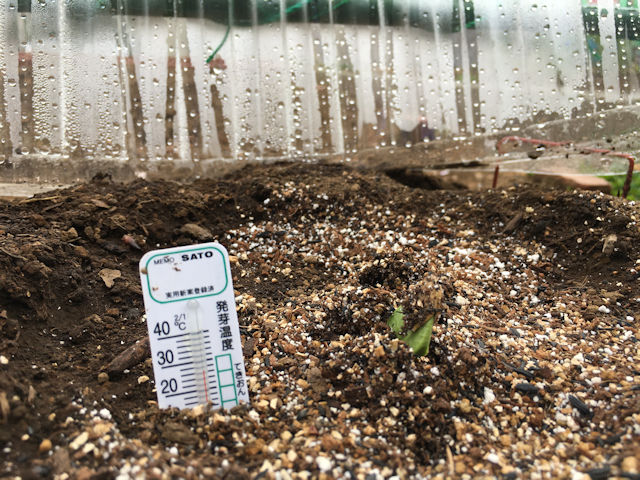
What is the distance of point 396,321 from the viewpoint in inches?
55.8

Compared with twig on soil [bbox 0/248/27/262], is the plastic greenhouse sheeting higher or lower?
higher

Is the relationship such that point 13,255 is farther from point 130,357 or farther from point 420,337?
point 420,337

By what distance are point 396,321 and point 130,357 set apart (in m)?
0.71

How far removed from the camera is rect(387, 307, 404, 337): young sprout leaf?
139 cm

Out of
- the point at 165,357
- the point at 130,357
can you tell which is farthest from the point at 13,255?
the point at 165,357

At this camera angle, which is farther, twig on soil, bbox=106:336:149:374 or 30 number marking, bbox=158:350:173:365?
twig on soil, bbox=106:336:149:374

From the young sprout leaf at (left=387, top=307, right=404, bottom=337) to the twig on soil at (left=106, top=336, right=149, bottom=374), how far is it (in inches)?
26.0

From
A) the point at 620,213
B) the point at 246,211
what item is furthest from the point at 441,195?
the point at 246,211

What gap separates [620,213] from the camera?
2104 millimetres

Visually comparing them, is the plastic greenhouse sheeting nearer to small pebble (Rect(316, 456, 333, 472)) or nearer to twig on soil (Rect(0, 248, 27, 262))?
twig on soil (Rect(0, 248, 27, 262))

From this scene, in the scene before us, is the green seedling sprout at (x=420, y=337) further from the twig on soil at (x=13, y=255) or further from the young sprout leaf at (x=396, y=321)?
the twig on soil at (x=13, y=255)

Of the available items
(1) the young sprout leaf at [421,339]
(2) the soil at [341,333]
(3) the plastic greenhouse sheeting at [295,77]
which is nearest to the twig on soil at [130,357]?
(2) the soil at [341,333]

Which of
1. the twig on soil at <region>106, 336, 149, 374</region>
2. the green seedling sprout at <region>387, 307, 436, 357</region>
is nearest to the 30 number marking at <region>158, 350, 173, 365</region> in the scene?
the twig on soil at <region>106, 336, 149, 374</region>

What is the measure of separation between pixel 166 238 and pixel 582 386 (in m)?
1.48
